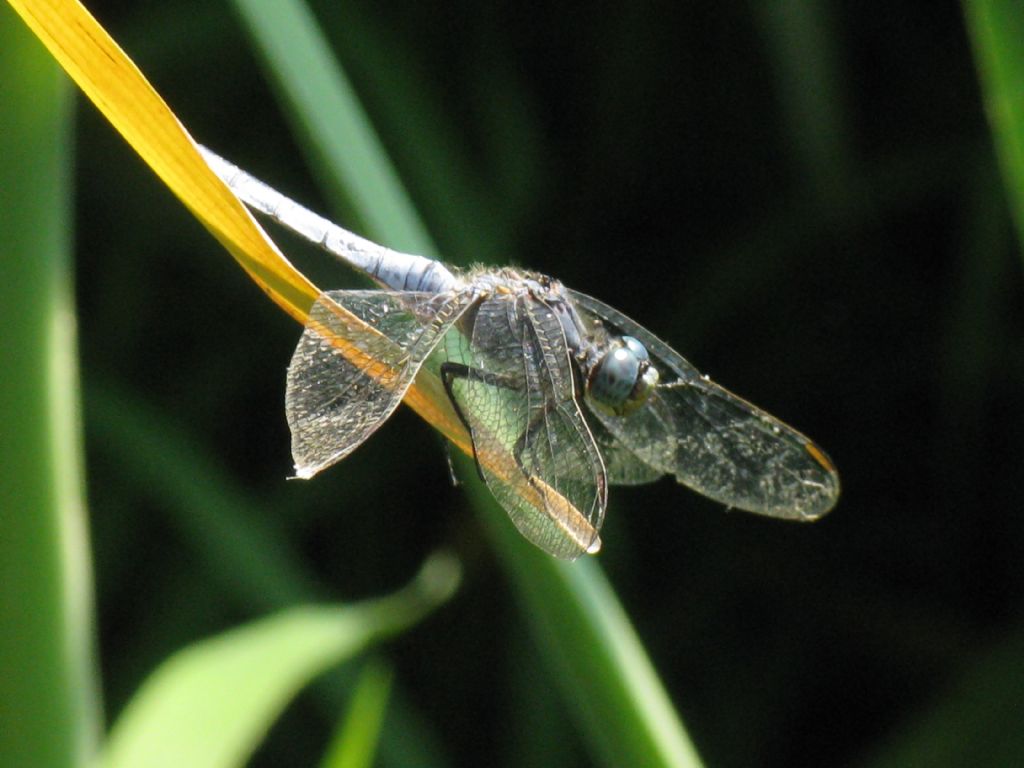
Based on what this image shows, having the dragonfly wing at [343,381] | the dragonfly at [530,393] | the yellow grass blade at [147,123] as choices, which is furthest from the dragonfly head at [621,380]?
the yellow grass blade at [147,123]

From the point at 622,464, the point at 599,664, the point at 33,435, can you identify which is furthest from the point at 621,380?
the point at 33,435

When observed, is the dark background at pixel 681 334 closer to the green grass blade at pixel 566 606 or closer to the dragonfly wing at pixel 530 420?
the dragonfly wing at pixel 530 420

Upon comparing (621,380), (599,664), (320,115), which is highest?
(320,115)

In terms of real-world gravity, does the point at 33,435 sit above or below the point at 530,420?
above

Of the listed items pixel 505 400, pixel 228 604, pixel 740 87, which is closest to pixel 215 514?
pixel 228 604

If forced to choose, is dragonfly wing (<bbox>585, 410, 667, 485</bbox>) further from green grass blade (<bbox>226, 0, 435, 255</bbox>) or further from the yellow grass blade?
the yellow grass blade

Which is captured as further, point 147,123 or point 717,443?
point 717,443

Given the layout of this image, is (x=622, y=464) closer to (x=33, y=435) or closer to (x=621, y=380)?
(x=621, y=380)

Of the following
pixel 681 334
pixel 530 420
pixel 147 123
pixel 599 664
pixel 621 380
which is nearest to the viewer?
pixel 147 123
